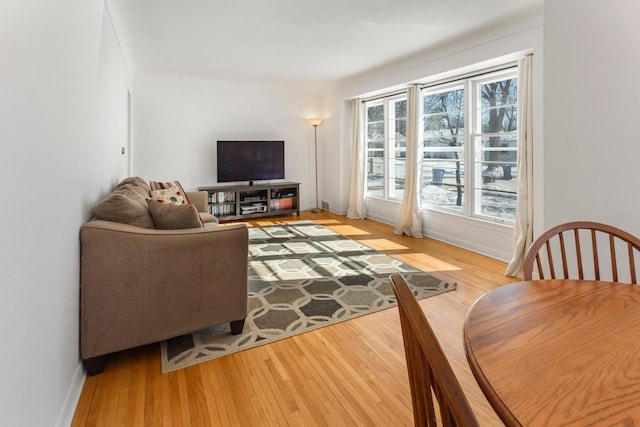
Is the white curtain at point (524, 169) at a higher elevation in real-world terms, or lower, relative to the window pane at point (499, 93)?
lower

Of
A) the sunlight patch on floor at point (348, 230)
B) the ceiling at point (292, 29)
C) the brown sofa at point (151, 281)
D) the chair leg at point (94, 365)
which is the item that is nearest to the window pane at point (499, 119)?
the ceiling at point (292, 29)

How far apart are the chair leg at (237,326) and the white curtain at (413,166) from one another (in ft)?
11.1

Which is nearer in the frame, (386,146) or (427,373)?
(427,373)

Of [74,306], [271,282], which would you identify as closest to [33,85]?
[74,306]

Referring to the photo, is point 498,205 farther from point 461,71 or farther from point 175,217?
point 175,217

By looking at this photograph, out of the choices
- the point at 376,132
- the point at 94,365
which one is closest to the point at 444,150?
the point at 376,132

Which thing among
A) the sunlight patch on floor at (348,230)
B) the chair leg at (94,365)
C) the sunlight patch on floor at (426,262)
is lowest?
the chair leg at (94,365)

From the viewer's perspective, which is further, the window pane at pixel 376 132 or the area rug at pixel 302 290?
the window pane at pixel 376 132

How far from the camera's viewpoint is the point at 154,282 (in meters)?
2.11

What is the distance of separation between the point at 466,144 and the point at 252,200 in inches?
145

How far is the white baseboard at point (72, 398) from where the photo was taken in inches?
61.6

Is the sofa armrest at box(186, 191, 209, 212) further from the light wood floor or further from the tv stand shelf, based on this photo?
the light wood floor

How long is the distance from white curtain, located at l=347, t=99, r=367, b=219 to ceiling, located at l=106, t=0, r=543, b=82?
Answer: 44.2 inches

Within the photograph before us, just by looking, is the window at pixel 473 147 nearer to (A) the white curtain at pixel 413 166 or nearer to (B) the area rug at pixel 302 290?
(A) the white curtain at pixel 413 166
